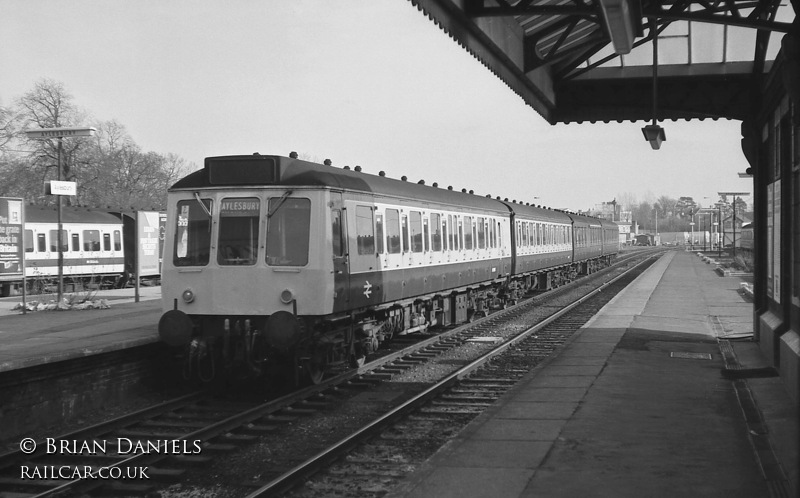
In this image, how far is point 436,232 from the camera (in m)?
17.2

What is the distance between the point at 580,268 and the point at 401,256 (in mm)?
33735

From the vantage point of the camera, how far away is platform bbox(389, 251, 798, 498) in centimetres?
675

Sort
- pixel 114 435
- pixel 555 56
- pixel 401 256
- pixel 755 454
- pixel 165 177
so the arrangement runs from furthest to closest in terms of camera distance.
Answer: pixel 165 177, pixel 401 256, pixel 555 56, pixel 114 435, pixel 755 454

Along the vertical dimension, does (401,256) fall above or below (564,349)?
above

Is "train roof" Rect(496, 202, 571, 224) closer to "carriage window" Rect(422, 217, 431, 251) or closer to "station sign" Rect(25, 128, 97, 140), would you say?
"carriage window" Rect(422, 217, 431, 251)

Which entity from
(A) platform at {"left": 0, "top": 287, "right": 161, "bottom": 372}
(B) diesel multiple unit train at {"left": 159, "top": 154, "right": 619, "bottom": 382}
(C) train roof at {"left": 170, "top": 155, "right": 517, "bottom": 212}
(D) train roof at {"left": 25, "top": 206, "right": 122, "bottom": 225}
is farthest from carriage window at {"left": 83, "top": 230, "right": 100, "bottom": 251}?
(C) train roof at {"left": 170, "top": 155, "right": 517, "bottom": 212}

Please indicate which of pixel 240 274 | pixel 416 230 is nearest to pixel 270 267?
pixel 240 274

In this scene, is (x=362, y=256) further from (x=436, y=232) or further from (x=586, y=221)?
(x=586, y=221)

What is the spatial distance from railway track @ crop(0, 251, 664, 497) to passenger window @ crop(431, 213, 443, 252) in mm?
2811

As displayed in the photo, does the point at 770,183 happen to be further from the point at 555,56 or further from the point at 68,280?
the point at 68,280

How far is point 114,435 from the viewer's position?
31.8ft

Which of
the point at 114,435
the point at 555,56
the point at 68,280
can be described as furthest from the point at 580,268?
the point at 114,435

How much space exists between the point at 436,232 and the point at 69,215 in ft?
66.5

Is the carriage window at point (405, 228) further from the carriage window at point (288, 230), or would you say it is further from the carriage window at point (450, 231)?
the carriage window at point (288, 230)
